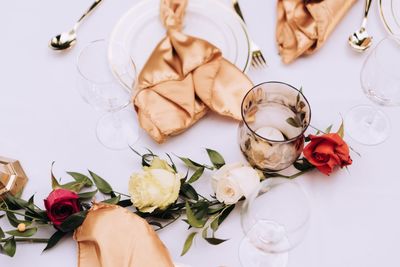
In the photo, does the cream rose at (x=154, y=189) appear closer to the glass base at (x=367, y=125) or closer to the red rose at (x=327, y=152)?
the red rose at (x=327, y=152)

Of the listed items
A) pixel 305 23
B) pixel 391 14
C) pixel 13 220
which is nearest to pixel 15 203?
pixel 13 220

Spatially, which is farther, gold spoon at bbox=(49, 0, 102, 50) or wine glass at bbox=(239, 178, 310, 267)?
gold spoon at bbox=(49, 0, 102, 50)

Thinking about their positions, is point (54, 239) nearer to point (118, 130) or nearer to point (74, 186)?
point (74, 186)

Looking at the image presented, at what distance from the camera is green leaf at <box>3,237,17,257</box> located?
2.62 ft

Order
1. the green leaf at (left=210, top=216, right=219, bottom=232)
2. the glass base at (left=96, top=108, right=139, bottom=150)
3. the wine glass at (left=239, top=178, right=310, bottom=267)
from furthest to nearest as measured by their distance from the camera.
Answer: the glass base at (left=96, top=108, right=139, bottom=150) → the green leaf at (left=210, top=216, right=219, bottom=232) → the wine glass at (left=239, top=178, right=310, bottom=267)

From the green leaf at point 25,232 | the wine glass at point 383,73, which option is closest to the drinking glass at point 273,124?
the wine glass at point 383,73

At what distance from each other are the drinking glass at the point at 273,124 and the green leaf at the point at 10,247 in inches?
14.7

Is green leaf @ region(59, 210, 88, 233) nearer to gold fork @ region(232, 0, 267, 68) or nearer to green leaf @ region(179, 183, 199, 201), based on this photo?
green leaf @ region(179, 183, 199, 201)

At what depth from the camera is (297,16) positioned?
0.99 meters

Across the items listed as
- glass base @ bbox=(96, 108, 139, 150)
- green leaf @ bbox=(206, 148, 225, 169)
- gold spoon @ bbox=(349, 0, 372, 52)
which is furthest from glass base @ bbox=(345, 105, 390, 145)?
glass base @ bbox=(96, 108, 139, 150)

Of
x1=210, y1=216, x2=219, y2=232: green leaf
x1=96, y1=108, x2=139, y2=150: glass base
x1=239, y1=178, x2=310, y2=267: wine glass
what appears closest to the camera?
x1=239, y1=178, x2=310, y2=267: wine glass

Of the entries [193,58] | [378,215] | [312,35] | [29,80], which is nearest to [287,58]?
[312,35]

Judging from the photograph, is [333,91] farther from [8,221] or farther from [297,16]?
[8,221]

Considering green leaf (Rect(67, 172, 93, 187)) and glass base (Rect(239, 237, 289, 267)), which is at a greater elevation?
green leaf (Rect(67, 172, 93, 187))
